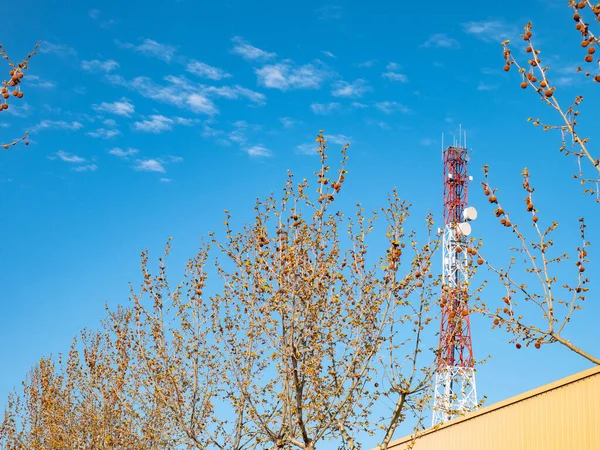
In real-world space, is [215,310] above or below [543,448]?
above

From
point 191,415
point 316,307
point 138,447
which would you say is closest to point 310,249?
point 316,307

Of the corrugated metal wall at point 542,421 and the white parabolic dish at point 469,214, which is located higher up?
the white parabolic dish at point 469,214

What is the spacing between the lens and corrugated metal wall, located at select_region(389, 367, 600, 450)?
59.1 ft

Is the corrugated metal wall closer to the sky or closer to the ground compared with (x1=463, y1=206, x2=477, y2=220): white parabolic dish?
closer to the ground

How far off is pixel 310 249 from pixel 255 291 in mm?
1959

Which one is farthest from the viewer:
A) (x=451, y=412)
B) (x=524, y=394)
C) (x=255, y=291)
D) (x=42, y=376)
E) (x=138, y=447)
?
(x=42, y=376)

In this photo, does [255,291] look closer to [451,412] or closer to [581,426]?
[451,412]

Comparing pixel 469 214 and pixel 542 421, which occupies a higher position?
pixel 469 214

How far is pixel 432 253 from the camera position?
53.4 feet

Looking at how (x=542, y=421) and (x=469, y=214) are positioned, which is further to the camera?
(x=469, y=214)

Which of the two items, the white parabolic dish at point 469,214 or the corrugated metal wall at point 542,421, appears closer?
the corrugated metal wall at point 542,421

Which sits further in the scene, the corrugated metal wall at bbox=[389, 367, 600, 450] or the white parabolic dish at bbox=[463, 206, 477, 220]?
the white parabolic dish at bbox=[463, 206, 477, 220]

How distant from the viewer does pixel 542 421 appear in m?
19.7

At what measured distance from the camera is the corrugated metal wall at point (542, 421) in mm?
18000
